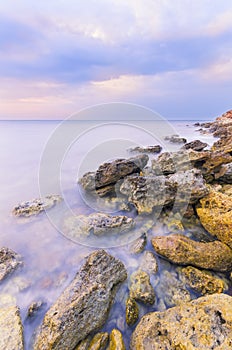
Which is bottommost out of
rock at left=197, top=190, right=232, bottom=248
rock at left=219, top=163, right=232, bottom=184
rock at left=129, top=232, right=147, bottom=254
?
rock at left=129, top=232, right=147, bottom=254

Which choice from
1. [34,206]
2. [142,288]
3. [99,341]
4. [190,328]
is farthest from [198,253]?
[34,206]

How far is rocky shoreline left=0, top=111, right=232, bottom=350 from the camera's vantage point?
2.02 metres

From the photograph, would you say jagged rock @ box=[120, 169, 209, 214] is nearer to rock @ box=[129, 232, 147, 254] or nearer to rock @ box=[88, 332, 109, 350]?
rock @ box=[129, 232, 147, 254]

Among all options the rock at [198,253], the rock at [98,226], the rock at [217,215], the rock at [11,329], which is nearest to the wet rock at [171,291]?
the rock at [198,253]

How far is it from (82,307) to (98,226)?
5.86 ft

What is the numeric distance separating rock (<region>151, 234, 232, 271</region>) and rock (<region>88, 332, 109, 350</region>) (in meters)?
1.45

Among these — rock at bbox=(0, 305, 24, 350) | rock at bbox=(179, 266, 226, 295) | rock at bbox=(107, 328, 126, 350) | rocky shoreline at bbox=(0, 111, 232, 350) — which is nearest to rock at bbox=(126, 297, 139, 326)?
rocky shoreline at bbox=(0, 111, 232, 350)

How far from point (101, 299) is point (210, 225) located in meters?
2.34

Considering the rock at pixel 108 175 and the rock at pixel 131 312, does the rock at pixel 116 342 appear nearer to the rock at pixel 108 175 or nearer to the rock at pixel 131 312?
the rock at pixel 131 312

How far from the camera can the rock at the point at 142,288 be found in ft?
8.54

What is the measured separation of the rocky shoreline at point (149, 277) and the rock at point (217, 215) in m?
0.02

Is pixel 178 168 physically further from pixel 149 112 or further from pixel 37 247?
pixel 37 247

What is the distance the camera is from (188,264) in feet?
9.78

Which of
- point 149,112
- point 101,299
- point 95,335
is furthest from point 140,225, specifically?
point 149,112
